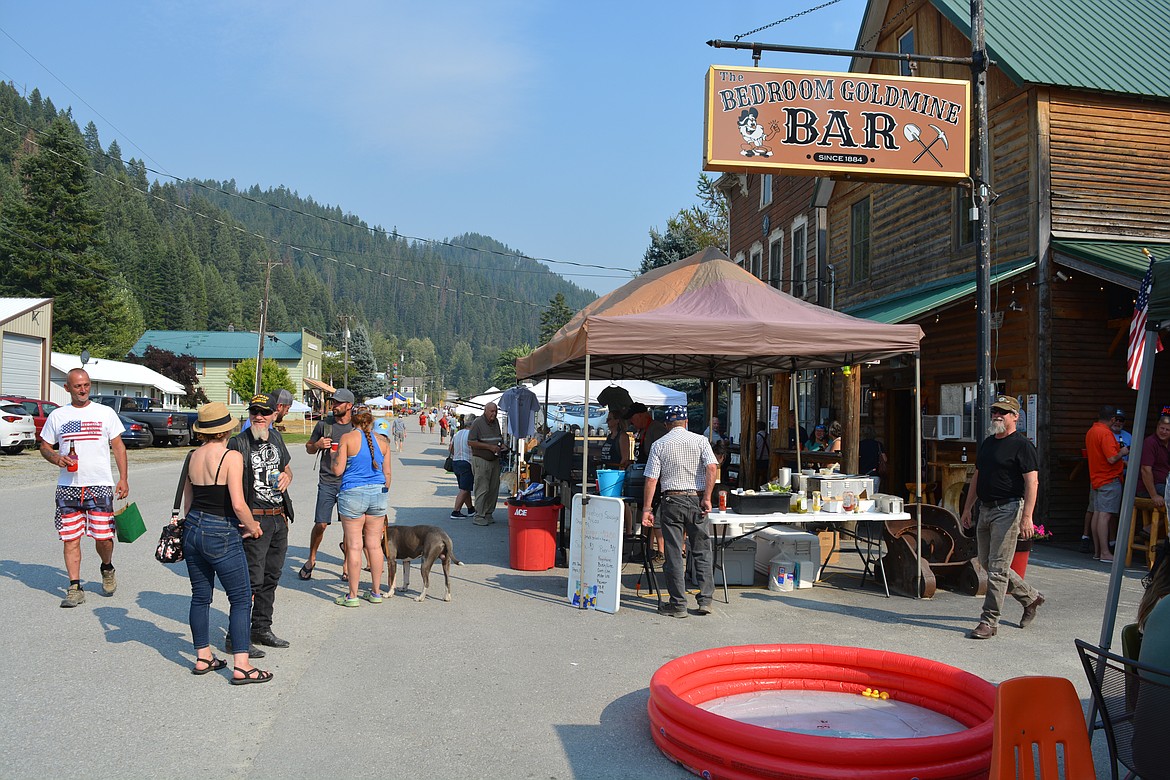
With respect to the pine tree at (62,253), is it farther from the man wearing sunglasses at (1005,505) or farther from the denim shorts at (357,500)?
the man wearing sunglasses at (1005,505)

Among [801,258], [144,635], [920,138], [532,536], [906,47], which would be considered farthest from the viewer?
[801,258]

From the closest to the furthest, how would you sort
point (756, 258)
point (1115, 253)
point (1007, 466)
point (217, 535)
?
1. point (217, 535)
2. point (1007, 466)
3. point (1115, 253)
4. point (756, 258)

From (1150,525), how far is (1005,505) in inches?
216

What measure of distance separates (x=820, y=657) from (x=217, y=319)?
12018 cm

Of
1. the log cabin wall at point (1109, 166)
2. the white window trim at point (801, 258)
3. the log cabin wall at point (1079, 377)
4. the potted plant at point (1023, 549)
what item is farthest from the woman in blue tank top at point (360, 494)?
the white window trim at point (801, 258)

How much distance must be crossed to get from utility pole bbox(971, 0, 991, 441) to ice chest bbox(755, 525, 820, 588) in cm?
249

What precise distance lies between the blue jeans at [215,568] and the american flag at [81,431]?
2.91m

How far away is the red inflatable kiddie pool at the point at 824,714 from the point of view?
410 centimetres

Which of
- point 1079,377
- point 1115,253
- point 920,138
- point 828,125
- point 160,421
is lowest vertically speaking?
point 160,421

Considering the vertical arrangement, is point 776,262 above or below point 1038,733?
above

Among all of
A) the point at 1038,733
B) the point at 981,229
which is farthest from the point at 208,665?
the point at 981,229

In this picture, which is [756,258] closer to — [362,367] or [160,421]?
[160,421]

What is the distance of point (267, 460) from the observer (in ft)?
21.7

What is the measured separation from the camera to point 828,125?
11297 mm
